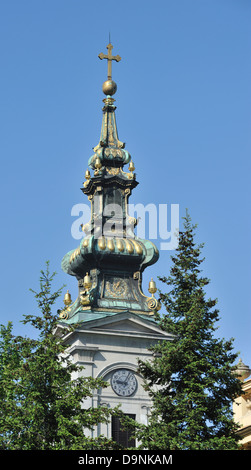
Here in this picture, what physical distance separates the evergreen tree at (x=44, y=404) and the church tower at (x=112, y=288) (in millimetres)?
22288

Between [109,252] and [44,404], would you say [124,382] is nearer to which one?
[109,252]

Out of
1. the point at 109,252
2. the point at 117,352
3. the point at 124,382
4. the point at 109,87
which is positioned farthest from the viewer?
the point at 109,87

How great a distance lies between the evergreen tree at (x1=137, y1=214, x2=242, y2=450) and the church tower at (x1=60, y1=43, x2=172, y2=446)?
71.9ft

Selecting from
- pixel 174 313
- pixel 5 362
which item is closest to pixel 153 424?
pixel 174 313

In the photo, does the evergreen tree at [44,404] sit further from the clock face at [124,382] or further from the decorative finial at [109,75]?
the decorative finial at [109,75]

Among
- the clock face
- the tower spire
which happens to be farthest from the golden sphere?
the clock face

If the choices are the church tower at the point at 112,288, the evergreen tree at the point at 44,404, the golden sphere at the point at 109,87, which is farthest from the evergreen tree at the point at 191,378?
the golden sphere at the point at 109,87

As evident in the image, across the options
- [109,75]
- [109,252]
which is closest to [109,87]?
[109,75]

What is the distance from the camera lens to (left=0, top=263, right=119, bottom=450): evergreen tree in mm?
52750

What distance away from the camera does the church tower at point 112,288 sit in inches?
3115

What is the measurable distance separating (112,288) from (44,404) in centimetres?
3121

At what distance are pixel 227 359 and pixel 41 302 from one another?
25.9ft

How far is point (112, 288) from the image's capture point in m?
84.3

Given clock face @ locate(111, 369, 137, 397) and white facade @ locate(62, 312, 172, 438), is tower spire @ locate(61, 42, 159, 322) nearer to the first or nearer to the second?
white facade @ locate(62, 312, 172, 438)
